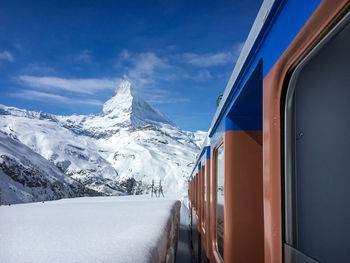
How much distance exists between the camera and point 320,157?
51.8 inches

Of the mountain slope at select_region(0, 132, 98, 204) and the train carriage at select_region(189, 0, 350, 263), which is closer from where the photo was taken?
the train carriage at select_region(189, 0, 350, 263)

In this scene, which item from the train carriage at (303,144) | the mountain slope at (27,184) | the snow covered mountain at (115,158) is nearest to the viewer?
the train carriage at (303,144)

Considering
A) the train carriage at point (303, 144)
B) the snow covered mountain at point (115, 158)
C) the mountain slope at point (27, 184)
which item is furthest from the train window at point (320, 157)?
the snow covered mountain at point (115, 158)

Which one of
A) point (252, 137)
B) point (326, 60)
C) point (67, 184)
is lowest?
point (67, 184)

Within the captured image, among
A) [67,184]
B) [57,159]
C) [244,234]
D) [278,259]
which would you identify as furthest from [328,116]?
[57,159]

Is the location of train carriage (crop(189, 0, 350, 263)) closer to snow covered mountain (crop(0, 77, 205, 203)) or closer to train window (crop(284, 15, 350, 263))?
train window (crop(284, 15, 350, 263))

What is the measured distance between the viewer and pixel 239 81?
202 centimetres

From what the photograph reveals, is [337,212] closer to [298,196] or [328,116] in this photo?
[298,196]

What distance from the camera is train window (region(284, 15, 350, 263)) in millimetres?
1239

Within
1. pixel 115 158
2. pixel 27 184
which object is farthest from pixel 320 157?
pixel 115 158

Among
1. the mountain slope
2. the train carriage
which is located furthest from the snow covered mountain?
the train carriage

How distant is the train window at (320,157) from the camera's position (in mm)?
1239

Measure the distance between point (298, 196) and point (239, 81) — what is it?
98cm

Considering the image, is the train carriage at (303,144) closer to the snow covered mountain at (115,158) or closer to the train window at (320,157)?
the train window at (320,157)
